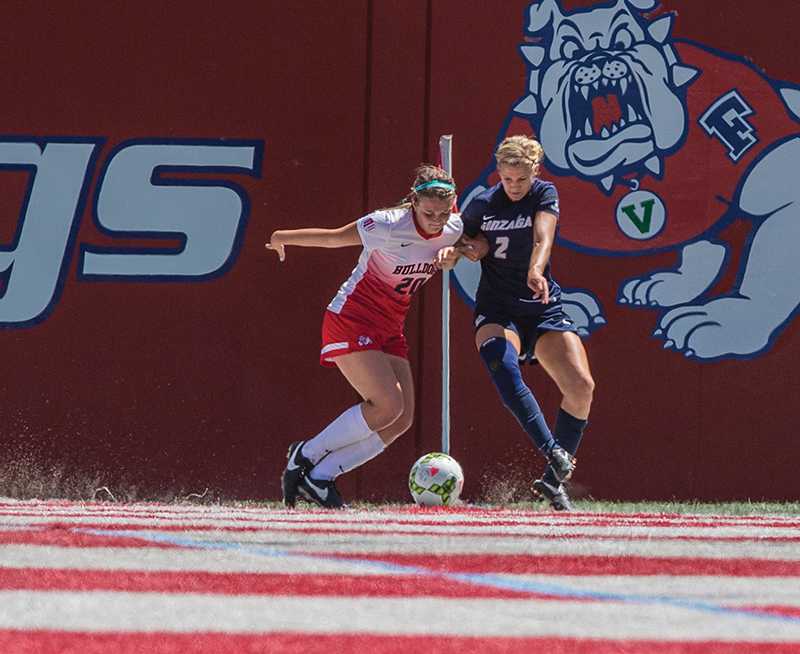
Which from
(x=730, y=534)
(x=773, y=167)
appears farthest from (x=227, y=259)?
(x=730, y=534)

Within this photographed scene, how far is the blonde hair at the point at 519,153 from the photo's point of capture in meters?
8.14

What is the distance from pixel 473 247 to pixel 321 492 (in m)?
1.36

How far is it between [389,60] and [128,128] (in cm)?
155

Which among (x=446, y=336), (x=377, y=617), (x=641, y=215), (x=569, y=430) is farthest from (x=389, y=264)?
(x=377, y=617)

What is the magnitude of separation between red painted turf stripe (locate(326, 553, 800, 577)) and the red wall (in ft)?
17.7

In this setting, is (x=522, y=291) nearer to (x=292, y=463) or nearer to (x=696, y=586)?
(x=292, y=463)

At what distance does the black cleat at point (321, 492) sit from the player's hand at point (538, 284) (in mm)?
1359

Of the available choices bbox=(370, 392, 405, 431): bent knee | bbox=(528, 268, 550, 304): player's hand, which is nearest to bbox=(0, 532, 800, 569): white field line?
bbox=(528, 268, 550, 304): player's hand

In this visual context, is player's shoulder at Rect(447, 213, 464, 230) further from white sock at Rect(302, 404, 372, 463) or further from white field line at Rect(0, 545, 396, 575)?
white field line at Rect(0, 545, 396, 575)

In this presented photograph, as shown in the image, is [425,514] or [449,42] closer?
[425,514]

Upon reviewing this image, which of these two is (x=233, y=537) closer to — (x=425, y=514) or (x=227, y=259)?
(x=425, y=514)

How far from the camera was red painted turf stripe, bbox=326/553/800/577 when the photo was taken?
162 inches

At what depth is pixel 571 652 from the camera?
8.71 ft

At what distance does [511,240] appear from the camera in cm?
823
